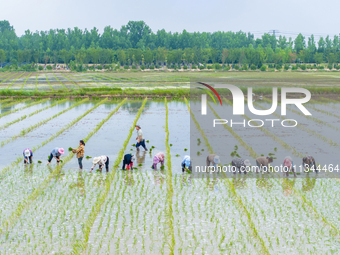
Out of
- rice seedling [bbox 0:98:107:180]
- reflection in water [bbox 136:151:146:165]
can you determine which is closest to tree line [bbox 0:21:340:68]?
rice seedling [bbox 0:98:107:180]

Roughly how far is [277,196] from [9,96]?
89.9 feet

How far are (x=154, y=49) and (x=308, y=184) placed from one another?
118 meters

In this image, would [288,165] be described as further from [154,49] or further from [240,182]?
[154,49]

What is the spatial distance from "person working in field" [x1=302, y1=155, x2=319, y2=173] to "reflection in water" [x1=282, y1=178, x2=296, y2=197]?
2.65ft

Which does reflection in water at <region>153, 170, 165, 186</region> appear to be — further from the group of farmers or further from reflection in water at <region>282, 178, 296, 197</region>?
reflection in water at <region>282, 178, 296, 197</region>

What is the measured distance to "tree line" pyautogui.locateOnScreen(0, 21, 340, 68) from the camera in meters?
109

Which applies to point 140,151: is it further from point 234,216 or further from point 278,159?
point 234,216

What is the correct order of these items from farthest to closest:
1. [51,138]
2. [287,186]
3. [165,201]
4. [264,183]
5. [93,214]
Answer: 1. [51,138]
2. [264,183]
3. [287,186]
4. [165,201]
5. [93,214]

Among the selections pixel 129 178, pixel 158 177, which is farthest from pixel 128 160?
pixel 158 177

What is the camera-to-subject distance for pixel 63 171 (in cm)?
1263

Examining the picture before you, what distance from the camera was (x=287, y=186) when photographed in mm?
11086

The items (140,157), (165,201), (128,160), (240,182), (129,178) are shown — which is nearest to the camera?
(165,201)

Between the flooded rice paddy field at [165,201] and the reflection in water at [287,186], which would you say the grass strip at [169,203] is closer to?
the flooded rice paddy field at [165,201]

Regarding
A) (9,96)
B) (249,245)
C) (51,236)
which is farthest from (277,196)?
(9,96)
